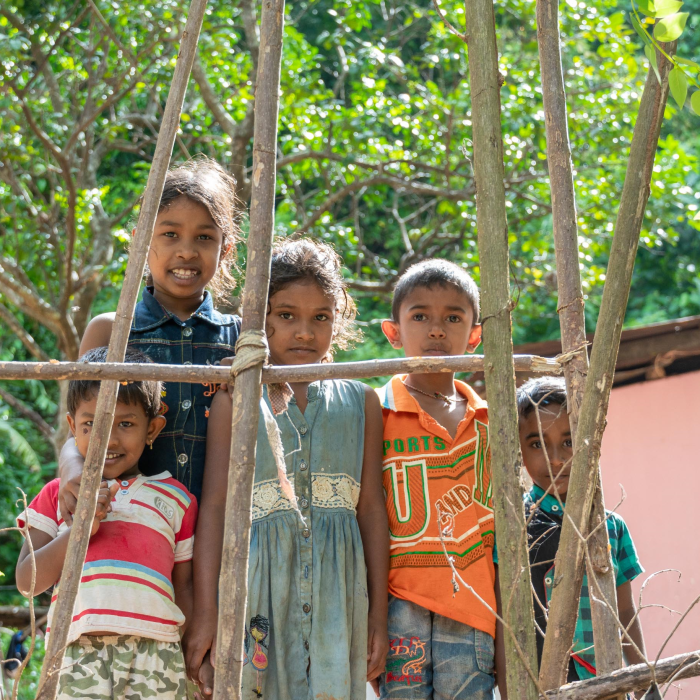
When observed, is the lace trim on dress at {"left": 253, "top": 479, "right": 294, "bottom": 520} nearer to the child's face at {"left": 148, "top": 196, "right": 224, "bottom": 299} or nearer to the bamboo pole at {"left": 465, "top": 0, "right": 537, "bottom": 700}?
the child's face at {"left": 148, "top": 196, "right": 224, "bottom": 299}

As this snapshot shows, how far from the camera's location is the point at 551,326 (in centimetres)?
794

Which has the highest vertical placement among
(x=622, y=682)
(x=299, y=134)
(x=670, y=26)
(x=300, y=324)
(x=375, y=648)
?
(x=299, y=134)

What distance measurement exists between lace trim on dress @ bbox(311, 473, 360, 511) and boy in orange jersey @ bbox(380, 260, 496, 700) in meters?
0.15

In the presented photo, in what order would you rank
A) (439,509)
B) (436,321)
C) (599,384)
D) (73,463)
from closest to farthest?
(599,384) → (73,463) → (439,509) → (436,321)

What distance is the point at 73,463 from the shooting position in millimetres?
1823

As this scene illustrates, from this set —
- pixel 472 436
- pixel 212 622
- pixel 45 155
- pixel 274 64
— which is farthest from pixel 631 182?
pixel 45 155

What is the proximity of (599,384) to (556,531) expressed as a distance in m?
1.22

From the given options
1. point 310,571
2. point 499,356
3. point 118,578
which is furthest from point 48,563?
point 499,356

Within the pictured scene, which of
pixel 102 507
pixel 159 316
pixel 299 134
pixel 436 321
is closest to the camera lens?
pixel 102 507

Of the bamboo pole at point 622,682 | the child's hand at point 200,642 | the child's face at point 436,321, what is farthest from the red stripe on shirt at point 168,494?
the bamboo pole at point 622,682

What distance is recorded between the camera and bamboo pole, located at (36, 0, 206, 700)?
1380 millimetres

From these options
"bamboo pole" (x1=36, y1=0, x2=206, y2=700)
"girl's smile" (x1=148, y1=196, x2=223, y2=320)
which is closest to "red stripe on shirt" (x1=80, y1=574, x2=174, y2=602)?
"bamboo pole" (x1=36, y1=0, x2=206, y2=700)

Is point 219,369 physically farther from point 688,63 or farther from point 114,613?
point 688,63

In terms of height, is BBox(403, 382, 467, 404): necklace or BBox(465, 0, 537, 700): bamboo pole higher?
BBox(403, 382, 467, 404): necklace
